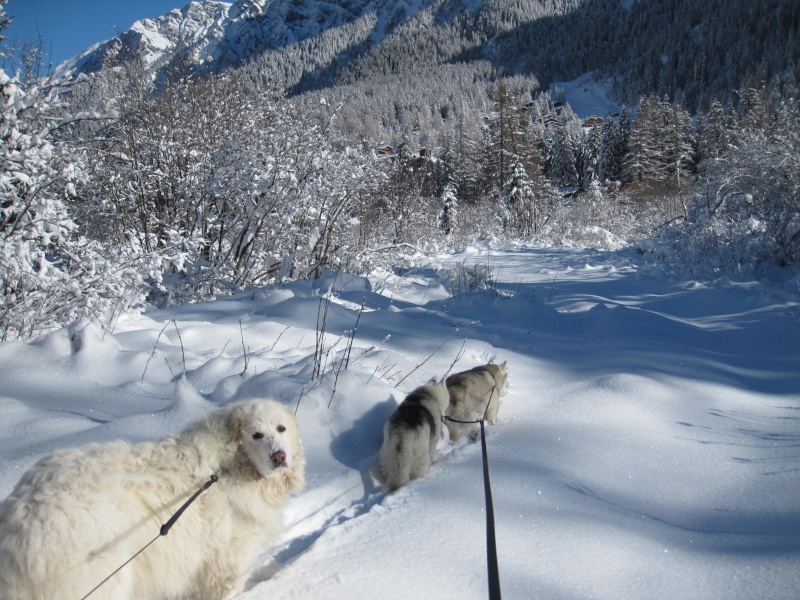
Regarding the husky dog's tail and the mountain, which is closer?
the husky dog's tail

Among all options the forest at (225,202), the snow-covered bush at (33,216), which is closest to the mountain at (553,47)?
the forest at (225,202)

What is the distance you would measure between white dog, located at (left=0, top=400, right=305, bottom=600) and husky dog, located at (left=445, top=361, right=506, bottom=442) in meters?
1.67

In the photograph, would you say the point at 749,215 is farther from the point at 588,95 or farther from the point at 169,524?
the point at 588,95

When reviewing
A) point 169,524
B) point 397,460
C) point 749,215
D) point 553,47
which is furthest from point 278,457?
point 553,47

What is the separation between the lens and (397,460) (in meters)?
2.68

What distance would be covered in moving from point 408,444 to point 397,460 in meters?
0.12

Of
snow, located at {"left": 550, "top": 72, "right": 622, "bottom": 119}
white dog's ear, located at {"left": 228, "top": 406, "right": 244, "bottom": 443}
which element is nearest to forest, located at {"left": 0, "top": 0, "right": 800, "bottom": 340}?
white dog's ear, located at {"left": 228, "top": 406, "right": 244, "bottom": 443}

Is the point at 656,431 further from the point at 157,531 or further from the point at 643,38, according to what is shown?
the point at 643,38

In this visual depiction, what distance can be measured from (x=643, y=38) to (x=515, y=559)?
5393 inches

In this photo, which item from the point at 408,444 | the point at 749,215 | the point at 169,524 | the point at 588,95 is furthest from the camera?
the point at 588,95

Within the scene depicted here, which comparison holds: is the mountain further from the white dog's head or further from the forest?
the white dog's head

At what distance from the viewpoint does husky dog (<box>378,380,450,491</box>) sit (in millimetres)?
2680

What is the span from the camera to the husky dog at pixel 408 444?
2680 millimetres

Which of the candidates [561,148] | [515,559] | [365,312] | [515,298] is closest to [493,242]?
[515,298]
